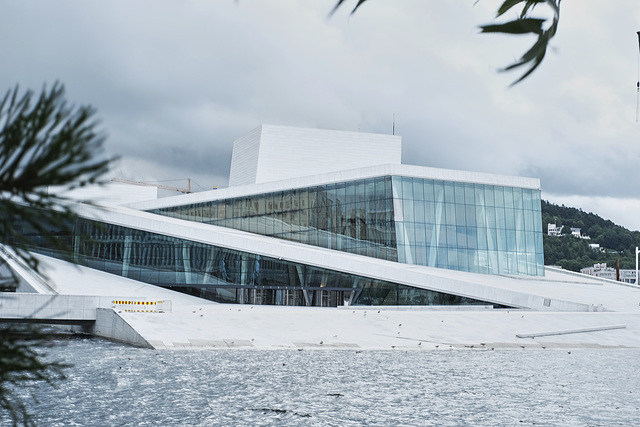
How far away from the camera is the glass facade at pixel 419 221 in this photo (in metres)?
26.1

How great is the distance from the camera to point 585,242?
262ft

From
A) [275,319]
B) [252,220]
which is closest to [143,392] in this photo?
[275,319]

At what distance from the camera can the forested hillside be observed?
71312 mm

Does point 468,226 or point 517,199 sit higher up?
point 517,199

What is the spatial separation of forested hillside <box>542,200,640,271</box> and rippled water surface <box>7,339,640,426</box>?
57972 millimetres

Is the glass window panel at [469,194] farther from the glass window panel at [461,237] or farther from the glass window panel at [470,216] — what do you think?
the glass window panel at [461,237]

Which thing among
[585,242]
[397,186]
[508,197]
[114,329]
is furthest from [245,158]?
[585,242]

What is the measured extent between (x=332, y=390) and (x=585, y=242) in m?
78.1

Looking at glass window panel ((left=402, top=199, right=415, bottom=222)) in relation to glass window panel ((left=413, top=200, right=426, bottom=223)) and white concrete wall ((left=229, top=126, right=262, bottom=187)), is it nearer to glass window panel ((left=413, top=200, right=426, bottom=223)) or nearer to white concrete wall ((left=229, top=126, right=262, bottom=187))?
glass window panel ((left=413, top=200, right=426, bottom=223))

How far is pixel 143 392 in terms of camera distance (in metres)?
7.87

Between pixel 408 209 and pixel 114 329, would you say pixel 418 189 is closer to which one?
pixel 408 209

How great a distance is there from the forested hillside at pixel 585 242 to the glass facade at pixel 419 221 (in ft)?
132

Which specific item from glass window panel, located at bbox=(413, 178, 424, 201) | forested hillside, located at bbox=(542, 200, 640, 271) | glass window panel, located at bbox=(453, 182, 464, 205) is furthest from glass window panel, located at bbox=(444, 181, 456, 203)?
forested hillside, located at bbox=(542, 200, 640, 271)

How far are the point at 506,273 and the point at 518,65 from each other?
87.9ft
